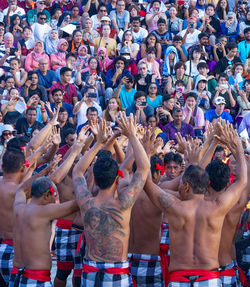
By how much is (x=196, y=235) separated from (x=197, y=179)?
0.54m

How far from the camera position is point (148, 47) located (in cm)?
1427

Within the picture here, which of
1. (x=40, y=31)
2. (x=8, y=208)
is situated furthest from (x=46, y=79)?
(x=8, y=208)

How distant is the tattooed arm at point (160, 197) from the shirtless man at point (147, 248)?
0.50m

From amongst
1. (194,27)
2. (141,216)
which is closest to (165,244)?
(141,216)

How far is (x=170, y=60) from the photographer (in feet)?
45.7

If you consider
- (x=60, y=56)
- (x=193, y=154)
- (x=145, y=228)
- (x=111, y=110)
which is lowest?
(x=145, y=228)

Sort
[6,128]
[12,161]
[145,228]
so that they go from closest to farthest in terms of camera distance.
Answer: [145,228], [12,161], [6,128]

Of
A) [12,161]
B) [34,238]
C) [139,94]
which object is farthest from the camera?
[139,94]

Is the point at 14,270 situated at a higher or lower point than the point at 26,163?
lower

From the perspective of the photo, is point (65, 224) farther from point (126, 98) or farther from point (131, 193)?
point (126, 98)

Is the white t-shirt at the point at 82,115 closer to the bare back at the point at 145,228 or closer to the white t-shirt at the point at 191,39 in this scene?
the white t-shirt at the point at 191,39

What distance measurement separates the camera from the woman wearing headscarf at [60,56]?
13.8 metres

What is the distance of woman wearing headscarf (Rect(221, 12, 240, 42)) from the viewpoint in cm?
1614

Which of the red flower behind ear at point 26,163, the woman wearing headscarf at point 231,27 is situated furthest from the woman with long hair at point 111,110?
the red flower behind ear at point 26,163
